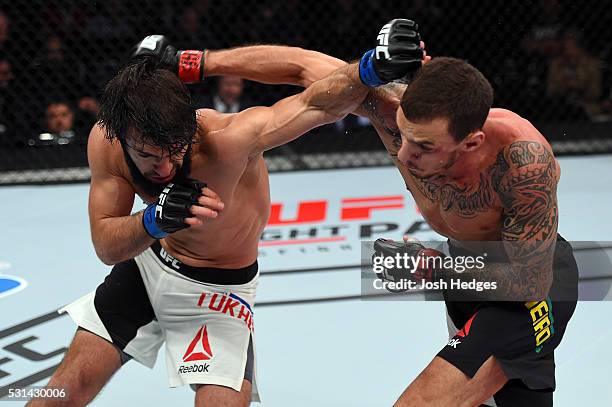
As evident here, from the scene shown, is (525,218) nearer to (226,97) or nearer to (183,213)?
(183,213)

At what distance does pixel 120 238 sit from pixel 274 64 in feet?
2.20

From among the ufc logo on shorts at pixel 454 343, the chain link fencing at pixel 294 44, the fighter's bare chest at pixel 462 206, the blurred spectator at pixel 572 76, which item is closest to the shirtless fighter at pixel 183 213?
the fighter's bare chest at pixel 462 206

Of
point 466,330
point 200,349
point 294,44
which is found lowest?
point 294,44

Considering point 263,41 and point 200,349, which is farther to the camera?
point 263,41

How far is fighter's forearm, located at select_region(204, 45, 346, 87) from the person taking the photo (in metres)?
2.37

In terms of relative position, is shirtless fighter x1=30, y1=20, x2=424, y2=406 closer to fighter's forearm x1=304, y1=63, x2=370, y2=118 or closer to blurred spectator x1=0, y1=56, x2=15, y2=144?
fighter's forearm x1=304, y1=63, x2=370, y2=118

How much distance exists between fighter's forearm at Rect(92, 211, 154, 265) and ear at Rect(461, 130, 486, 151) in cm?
79

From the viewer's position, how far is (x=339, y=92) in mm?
2137

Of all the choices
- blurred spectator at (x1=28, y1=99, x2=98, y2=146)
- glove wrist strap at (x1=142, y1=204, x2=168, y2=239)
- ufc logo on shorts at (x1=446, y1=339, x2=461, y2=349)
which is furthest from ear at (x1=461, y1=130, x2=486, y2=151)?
blurred spectator at (x1=28, y1=99, x2=98, y2=146)

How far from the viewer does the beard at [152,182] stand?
2.18m

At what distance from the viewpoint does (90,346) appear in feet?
7.73

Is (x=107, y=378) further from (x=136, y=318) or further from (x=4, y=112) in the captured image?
(x=4, y=112)

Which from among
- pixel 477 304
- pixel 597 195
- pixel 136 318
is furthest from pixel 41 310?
pixel 597 195

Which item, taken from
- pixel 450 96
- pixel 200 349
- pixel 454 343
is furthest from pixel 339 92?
pixel 200 349
